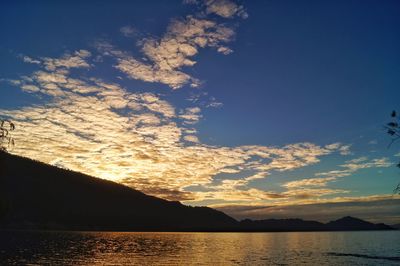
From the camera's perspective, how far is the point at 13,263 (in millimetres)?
67312

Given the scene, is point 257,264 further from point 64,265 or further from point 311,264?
point 64,265

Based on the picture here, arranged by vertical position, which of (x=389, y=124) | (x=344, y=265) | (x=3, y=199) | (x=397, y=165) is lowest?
(x=344, y=265)

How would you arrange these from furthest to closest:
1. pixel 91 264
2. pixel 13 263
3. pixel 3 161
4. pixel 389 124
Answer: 1. pixel 91 264
2. pixel 13 263
3. pixel 3 161
4. pixel 389 124

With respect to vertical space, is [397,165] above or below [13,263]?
above

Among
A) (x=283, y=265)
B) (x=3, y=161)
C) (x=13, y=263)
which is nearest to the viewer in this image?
(x=3, y=161)

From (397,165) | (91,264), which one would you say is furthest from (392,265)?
(91,264)

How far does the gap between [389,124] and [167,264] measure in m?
59.8

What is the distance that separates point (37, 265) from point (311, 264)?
5963cm

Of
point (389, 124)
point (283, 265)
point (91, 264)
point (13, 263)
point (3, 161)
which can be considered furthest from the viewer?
point (283, 265)

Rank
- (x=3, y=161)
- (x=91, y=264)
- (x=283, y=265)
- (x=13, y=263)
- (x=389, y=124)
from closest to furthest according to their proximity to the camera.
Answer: (x=389, y=124) → (x=3, y=161) → (x=13, y=263) → (x=91, y=264) → (x=283, y=265)

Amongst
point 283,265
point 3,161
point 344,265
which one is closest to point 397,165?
point 3,161

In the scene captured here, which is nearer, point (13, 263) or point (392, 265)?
point (13, 263)

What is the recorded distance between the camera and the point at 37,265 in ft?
222

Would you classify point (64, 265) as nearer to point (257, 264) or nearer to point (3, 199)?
point (3, 199)
